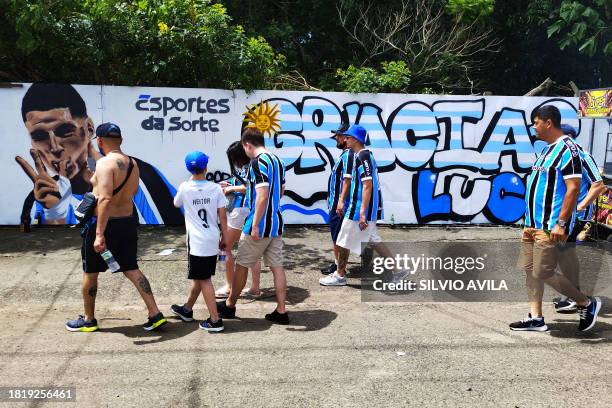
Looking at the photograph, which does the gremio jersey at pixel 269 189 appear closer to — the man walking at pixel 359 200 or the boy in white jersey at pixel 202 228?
the boy in white jersey at pixel 202 228

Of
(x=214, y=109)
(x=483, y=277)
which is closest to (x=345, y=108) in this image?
(x=214, y=109)

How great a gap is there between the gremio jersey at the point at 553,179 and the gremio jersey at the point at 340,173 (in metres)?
2.02

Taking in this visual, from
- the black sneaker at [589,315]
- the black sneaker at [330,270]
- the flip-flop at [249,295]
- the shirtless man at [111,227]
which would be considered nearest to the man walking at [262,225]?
the flip-flop at [249,295]

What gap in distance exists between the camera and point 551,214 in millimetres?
4656

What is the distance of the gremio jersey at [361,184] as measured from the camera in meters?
6.05

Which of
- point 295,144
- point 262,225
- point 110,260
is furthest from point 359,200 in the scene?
point 110,260

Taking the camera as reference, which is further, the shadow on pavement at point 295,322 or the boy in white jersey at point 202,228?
the shadow on pavement at point 295,322

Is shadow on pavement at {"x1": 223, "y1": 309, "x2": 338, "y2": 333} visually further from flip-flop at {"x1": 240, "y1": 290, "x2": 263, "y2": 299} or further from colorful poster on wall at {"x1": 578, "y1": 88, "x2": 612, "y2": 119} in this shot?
colorful poster on wall at {"x1": 578, "y1": 88, "x2": 612, "y2": 119}

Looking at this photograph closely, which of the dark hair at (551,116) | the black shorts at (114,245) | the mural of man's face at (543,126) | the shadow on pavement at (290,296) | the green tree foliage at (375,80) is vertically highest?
the green tree foliage at (375,80)

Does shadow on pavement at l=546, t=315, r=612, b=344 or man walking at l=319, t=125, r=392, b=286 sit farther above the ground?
man walking at l=319, t=125, r=392, b=286

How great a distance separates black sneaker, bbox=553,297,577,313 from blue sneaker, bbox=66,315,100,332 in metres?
4.27

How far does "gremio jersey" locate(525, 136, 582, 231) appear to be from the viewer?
181 inches

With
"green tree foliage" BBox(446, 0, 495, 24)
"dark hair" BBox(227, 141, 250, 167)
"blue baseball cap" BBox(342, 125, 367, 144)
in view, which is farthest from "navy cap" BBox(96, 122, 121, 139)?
"green tree foliage" BBox(446, 0, 495, 24)

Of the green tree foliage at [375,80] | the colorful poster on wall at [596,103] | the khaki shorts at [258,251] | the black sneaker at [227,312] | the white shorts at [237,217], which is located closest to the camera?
the khaki shorts at [258,251]
